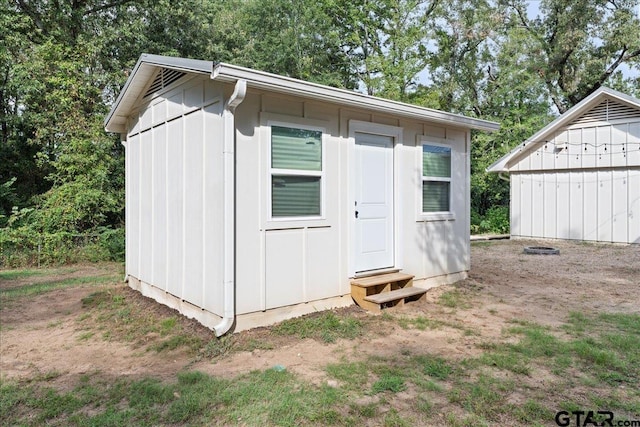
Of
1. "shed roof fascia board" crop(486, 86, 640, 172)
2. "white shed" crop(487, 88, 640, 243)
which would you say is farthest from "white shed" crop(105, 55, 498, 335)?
"white shed" crop(487, 88, 640, 243)

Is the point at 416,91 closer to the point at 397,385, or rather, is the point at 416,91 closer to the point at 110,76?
the point at 110,76

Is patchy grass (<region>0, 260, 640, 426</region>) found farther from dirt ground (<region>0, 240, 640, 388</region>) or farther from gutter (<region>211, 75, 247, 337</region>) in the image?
gutter (<region>211, 75, 247, 337</region>)

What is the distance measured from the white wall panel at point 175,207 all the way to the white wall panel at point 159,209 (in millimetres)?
150

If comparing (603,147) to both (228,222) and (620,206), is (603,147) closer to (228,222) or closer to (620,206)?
(620,206)

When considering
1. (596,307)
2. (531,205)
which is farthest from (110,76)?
(531,205)

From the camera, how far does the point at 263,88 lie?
420 centimetres

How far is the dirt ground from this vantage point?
3641 millimetres

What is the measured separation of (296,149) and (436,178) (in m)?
2.60

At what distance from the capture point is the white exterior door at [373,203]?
5398 mm

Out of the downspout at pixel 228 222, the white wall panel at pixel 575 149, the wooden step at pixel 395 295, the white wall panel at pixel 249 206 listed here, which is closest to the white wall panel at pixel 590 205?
the white wall panel at pixel 575 149

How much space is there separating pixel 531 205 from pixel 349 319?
11.5 metres

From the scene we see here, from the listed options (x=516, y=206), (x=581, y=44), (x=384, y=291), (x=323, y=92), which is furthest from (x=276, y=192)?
(x=581, y=44)

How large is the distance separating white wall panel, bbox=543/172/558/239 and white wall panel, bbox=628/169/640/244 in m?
1.99

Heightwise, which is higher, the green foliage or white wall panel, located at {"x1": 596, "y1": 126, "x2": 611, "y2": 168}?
white wall panel, located at {"x1": 596, "y1": 126, "x2": 611, "y2": 168}
